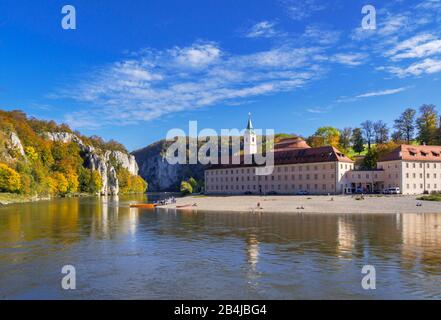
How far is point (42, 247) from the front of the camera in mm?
31531

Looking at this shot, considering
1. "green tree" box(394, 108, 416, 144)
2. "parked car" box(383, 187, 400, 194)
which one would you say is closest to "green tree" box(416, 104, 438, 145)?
"green tree" box(394, 108, 416, 144)

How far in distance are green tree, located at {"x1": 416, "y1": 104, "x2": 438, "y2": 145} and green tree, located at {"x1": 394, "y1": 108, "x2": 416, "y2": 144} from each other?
5880 mm

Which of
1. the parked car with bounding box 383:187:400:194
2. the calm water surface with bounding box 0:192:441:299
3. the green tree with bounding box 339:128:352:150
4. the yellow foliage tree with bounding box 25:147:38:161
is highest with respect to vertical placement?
the green tree with bounding box 339:128:352:150

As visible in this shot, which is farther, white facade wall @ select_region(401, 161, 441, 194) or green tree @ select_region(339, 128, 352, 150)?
green tree @ select_region(339, 128, 352, 150)

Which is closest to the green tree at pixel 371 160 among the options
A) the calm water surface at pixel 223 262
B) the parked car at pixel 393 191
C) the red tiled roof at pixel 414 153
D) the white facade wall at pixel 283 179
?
the white facade wall at pixel 283 179

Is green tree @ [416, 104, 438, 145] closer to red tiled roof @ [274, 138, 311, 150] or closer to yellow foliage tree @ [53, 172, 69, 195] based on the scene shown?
red tiled roof @ [274, 138, 311, 150]

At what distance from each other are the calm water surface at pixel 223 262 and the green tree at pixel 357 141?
118870 mm

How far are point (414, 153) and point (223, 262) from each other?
87.0m

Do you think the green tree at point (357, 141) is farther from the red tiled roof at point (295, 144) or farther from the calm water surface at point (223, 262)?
the calm water surface at point (223, 262)

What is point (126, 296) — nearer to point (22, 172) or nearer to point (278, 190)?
point (278, 190)

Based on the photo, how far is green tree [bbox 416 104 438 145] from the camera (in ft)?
430

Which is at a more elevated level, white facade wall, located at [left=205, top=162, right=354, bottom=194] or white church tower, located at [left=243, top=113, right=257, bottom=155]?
white church tower, located at [left=243, top=113, right=257, bottom=155]

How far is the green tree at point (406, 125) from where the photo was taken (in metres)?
150
